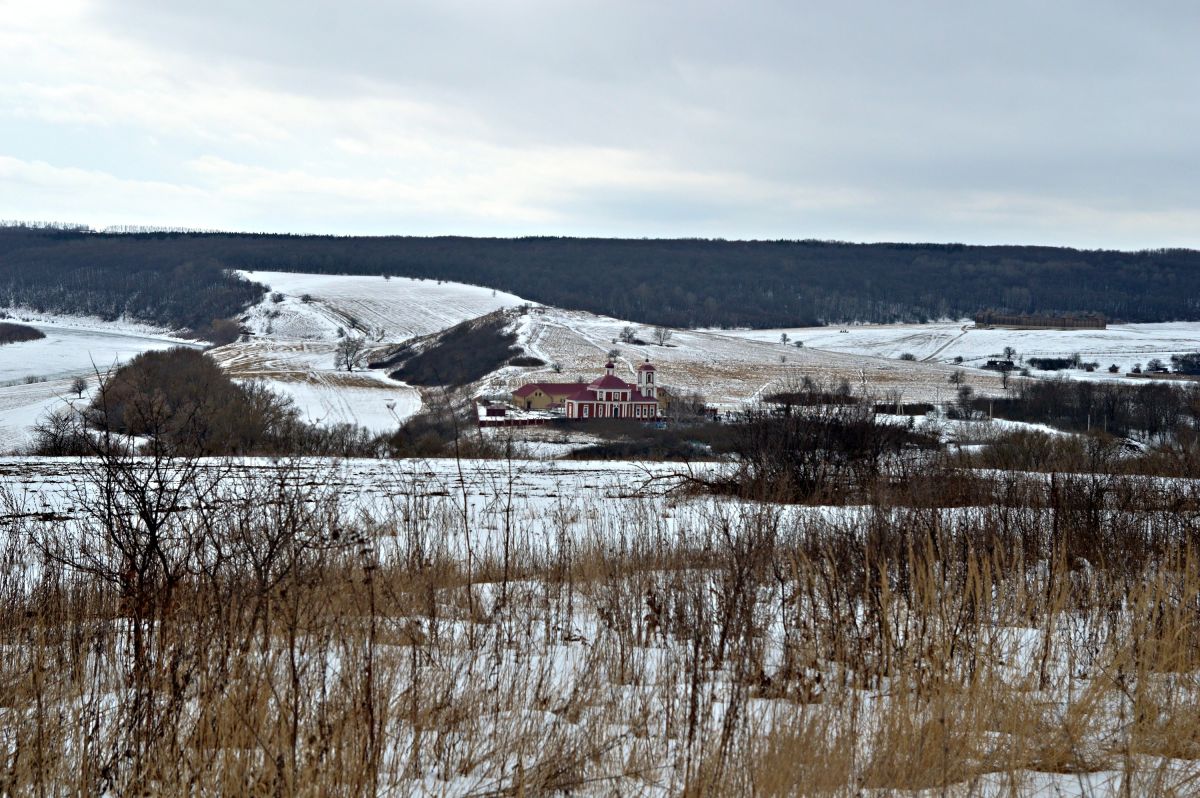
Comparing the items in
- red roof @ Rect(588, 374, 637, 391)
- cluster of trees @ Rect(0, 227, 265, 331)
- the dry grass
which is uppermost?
cluster of trees @ Rect(0, 227, 265, 331)

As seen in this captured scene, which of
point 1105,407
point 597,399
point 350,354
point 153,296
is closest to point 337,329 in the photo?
point 350,354

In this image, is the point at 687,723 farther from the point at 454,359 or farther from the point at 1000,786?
the point at 454,359

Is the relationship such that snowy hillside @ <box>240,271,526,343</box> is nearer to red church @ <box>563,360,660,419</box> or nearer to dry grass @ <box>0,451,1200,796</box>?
red church @ <box>563,360,660,419</box>

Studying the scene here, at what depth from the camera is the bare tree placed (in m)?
103

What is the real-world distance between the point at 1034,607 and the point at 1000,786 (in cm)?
326

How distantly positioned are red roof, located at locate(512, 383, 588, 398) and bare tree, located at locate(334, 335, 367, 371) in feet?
115

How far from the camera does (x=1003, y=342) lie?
5064 inches

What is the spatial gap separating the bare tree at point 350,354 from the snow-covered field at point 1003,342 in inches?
2132

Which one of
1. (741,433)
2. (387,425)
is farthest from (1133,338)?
(741,433)

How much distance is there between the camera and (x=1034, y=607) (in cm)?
683

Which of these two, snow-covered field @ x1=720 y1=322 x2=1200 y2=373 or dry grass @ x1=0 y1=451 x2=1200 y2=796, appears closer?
dry grass @ x1=0 y1=451 x2=1200 y2=796

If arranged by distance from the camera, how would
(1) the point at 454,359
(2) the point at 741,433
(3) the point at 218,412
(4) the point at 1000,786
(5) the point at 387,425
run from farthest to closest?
(1) the point at 454,359 < (5) the point at 387,425 < (3) the point at 218,412 < (2) the point at 741,433 < (4) the point at 1000,786

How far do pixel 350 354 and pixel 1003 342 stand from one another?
93.5 m

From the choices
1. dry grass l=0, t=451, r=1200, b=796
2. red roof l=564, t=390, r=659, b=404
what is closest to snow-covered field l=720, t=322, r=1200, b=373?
red roof l=564, t=390, r=659, b=404
